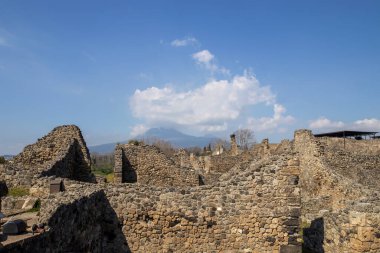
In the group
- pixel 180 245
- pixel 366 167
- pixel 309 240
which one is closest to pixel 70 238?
pixel 180 245

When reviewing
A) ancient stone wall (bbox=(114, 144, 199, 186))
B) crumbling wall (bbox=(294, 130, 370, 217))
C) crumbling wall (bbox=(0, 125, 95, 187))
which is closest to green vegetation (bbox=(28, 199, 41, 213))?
crumbling wall (bbox=(0, 125, 95, 187))

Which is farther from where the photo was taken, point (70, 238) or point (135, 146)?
point (135, 146)

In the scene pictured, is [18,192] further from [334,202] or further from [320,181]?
[320,181]

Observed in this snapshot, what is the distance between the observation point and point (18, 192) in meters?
12.4

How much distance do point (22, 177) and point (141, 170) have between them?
9.85 m

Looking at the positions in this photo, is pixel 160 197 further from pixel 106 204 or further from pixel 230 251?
pixel 230 251

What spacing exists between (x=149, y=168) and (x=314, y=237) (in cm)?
1143

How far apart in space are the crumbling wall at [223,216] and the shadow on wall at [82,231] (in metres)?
0.28

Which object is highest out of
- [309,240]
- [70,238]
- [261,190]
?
[261,190]

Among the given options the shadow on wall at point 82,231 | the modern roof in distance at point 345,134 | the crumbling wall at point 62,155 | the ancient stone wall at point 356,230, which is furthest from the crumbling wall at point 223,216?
the modern roof in distance at point 345,134

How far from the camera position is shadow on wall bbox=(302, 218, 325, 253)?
12.7 meters

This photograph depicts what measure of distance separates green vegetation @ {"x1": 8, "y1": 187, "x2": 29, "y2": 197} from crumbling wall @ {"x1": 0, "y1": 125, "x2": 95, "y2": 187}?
1.71m

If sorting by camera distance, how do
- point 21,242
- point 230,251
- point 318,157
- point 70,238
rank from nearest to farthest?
point 21,242 < point 70,238 < point 230,251 < point 318,157

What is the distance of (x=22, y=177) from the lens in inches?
510
